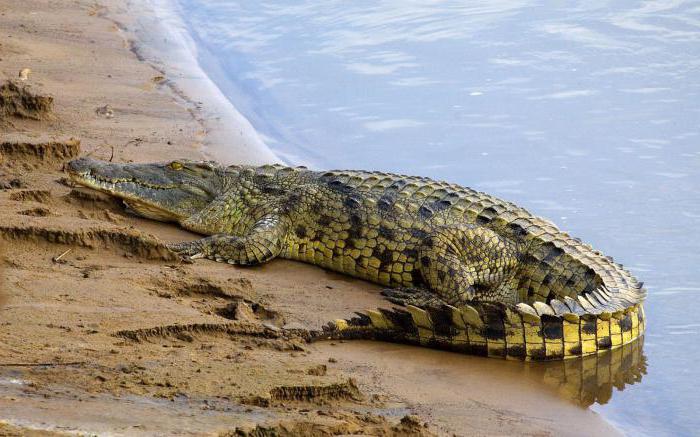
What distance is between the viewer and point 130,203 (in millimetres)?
6141

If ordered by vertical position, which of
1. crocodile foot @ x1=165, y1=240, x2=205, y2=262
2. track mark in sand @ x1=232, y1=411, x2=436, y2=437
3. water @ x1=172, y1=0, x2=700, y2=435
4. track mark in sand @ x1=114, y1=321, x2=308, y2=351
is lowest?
crocodile foot @ x1=165, y1=240, x2=205, y2=262

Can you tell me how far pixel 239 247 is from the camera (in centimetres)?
566

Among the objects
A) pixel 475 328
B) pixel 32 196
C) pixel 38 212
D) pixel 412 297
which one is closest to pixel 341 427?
pixel 475 328

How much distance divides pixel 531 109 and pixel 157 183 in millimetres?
4389

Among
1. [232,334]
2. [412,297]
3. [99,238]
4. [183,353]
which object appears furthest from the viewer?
[412,297]

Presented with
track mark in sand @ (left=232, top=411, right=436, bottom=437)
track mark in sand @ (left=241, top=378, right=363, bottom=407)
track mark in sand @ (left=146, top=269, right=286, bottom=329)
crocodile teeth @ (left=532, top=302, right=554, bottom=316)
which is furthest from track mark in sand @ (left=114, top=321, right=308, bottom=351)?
crocodile teeth @ (left=532, top=302, right=554, bottom=316)

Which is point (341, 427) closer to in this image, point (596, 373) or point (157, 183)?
point (596, 373)

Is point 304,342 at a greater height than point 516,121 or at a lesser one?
lesser

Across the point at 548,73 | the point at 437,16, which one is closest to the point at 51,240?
the point at 548,73

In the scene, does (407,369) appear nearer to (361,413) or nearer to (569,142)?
(361,413)

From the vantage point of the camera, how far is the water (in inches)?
249

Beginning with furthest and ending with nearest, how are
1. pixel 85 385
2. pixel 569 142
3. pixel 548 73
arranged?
pixel 548 73, pixel 569 142, pixel 85 385

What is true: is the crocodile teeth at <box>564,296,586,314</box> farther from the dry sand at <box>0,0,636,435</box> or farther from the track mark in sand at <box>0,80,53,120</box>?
the track mark in sand at <box>0,80,53,120</box>

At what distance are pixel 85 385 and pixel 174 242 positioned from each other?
2.75 m
